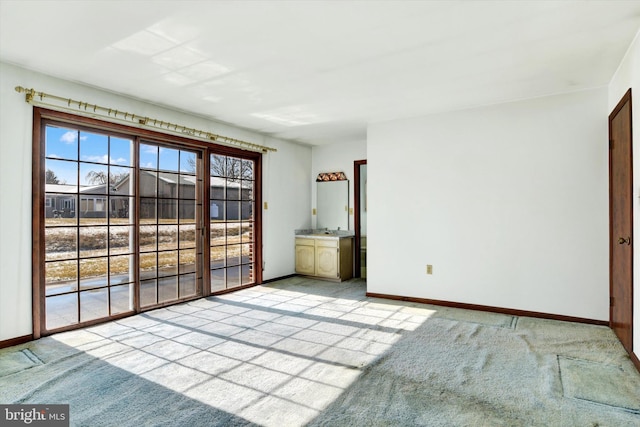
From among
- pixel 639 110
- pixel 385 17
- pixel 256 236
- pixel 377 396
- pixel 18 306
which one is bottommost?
pixel 377 396

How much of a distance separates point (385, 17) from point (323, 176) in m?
4.39

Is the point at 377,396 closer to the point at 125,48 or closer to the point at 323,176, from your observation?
the point at 125,48

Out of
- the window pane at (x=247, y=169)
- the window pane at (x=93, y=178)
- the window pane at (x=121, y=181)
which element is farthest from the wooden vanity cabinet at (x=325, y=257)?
the window pane at (x=93, y=178)

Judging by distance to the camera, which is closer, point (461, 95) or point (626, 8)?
point (626, 8)

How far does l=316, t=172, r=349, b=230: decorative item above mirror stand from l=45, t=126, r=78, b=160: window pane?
400 centimetres

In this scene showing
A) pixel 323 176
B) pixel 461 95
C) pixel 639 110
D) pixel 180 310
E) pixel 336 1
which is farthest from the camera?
pixel 323 176

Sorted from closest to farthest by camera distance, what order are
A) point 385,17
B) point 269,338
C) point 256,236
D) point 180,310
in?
1. point 385,17
2. point 269,338
3. point 180,310
4. point 256,236

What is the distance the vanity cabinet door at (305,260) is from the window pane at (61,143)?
3715 mm

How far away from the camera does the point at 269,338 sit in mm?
3338

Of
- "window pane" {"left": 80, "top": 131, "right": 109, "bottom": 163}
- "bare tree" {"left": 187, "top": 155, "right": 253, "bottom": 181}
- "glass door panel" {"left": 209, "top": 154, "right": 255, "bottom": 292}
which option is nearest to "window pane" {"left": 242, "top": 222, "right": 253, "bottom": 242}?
"glass door panel" {"left": 209, "top": 154, "right": 255, "bottom": 292}

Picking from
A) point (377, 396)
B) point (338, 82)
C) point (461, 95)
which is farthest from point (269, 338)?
point (461, 95)

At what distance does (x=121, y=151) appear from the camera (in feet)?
13.2

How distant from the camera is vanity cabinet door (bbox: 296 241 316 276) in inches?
245

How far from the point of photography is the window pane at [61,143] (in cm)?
346
